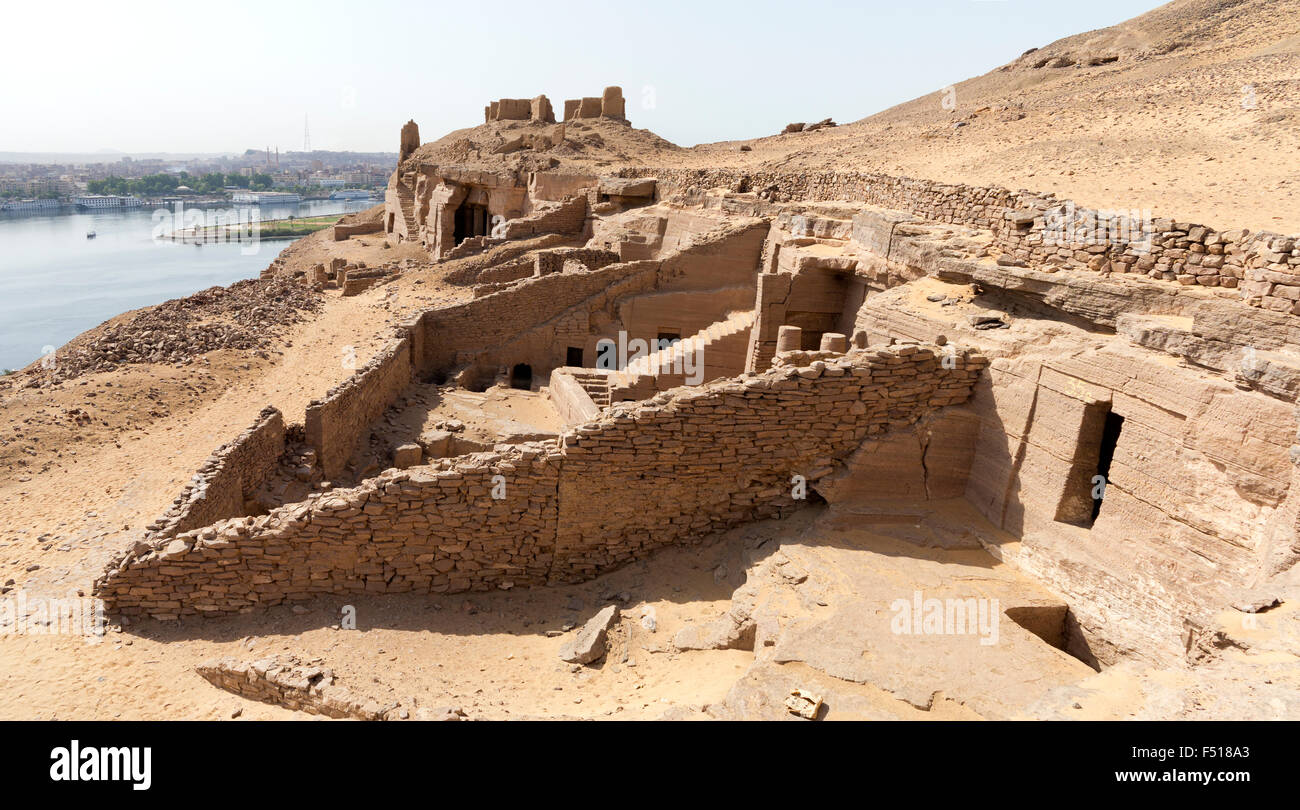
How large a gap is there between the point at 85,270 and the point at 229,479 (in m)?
61.5

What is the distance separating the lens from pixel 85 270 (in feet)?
189

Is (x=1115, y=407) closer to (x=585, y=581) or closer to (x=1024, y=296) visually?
(x=1024, y=296)

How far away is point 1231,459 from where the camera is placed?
6215 millimetres

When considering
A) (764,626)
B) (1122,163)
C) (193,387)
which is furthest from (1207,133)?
(193,387)

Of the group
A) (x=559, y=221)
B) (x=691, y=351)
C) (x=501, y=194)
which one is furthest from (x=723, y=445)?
(x=501, y=194)

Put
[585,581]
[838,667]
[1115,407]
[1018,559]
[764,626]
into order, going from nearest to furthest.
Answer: [838,667] → [764,626] → [1115,407] → [1018,559] → [585,581]

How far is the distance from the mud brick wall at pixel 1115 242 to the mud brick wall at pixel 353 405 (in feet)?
32.8

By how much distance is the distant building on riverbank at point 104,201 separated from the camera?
99631 mm

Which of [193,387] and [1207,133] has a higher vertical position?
[1207,133]

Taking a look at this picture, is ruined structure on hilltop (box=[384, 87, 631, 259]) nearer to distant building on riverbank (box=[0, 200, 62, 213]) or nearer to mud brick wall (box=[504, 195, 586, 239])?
mud brick wall (box=[504, 195, 586, 239])

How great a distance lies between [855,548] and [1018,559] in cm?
163

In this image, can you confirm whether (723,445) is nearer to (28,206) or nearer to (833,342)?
(833,342)

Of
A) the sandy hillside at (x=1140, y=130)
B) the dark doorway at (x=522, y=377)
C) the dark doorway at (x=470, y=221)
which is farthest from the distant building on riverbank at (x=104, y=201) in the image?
the dark doorway at (x=522, y=377)

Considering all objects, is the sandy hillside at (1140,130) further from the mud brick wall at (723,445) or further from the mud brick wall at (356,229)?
the mud brick wall at (356,229)
